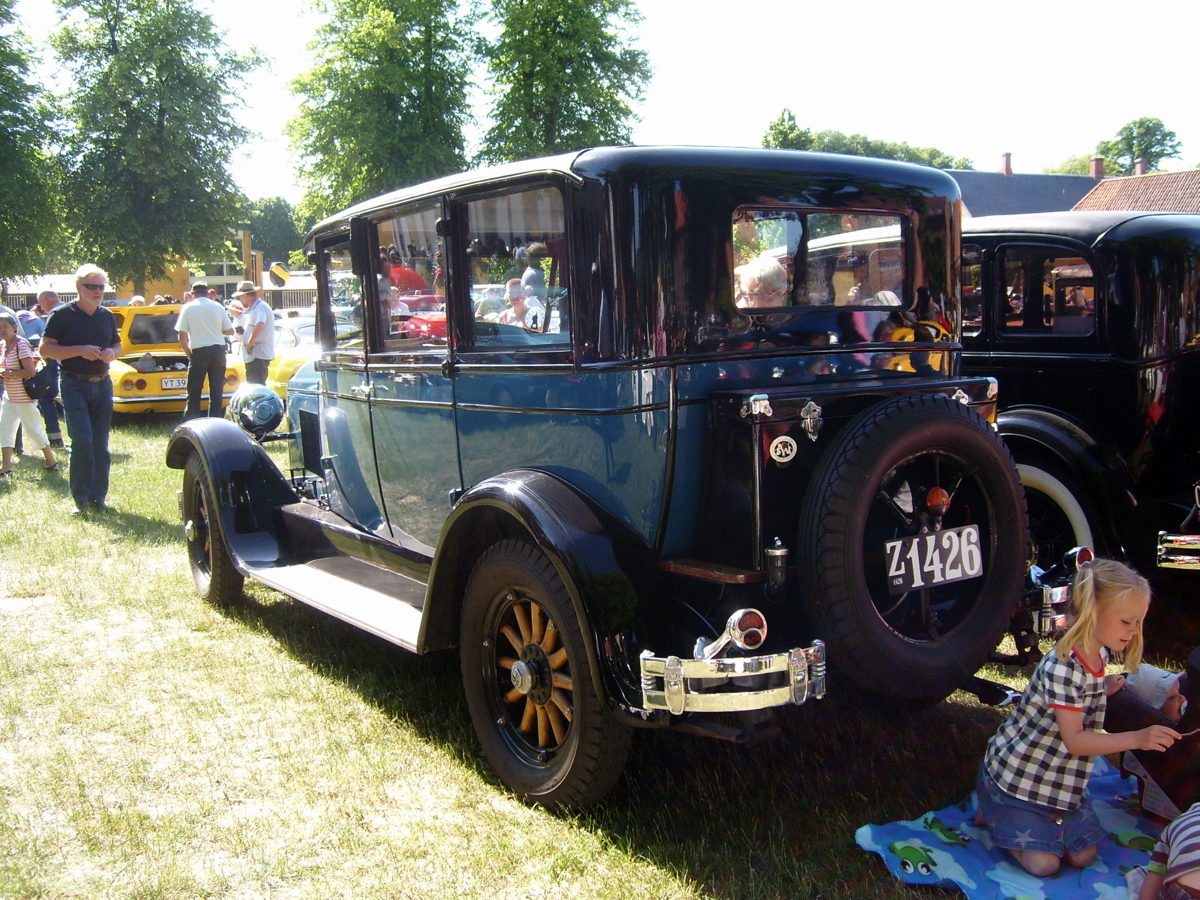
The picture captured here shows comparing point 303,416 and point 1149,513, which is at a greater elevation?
point 303,416

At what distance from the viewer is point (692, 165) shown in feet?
9.75

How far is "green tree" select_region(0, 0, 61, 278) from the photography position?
27.1 meters

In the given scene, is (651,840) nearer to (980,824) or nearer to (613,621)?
(613,621)

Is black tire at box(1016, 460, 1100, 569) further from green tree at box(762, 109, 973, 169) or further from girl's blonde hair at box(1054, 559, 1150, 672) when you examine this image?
green tree at box(762, 109, 973, 169)

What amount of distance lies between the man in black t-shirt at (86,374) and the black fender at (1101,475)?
6386 millimetres

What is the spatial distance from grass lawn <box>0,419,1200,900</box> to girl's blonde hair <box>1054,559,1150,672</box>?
774 millimetres

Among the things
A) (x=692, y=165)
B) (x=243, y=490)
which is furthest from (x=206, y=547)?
(x=692, y=165)

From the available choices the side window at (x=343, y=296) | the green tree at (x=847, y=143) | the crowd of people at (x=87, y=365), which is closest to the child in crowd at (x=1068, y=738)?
the side window at (x=343, y=296)

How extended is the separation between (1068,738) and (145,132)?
1322 inches

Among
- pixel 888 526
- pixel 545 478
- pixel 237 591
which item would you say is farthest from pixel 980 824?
pixel 237 591

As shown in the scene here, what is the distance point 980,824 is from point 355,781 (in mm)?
1959

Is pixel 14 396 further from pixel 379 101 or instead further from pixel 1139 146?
pixel 1139 146

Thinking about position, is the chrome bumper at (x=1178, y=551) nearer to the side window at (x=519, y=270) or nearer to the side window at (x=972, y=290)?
the side window at (x=972, y=290)

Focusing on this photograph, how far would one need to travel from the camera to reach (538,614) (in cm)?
300
